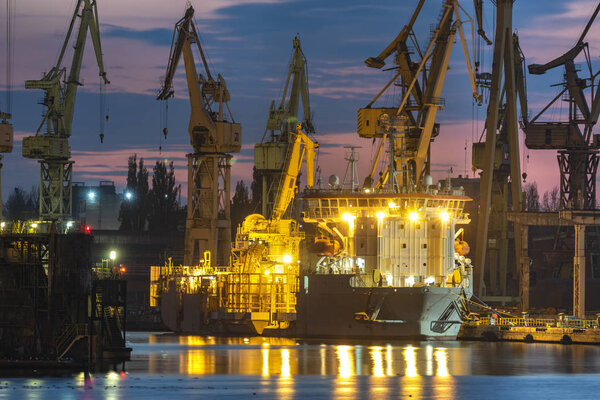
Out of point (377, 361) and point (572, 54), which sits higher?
point (572, 54)

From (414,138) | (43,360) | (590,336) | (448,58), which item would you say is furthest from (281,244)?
(43,360)

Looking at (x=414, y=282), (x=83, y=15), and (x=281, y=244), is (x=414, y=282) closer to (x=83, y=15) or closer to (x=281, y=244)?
(x=281, y=244)

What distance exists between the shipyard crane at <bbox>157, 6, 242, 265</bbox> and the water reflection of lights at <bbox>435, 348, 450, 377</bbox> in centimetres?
3783

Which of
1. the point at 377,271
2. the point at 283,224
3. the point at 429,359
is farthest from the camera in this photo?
the point at 283,224

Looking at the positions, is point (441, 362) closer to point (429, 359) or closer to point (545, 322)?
point (429, 359)

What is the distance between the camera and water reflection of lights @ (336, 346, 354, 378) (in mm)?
56719

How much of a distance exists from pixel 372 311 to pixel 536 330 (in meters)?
10.4

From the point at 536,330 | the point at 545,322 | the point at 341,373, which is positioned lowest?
the point at 341,373

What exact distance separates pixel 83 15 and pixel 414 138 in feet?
126

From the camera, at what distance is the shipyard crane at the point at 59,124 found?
112562 mm

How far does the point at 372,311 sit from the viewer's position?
75250mm

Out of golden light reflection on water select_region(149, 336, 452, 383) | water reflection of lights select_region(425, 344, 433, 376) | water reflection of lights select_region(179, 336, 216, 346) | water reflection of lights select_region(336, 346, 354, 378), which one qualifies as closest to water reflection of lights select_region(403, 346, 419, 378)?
golden light reflection on water select_region(149, 336, 452, 383)

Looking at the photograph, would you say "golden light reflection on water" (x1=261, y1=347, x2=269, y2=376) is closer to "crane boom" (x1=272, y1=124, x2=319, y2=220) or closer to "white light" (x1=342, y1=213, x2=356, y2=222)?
"white light" (x1=342, y1=213, x2=356, y2=222)

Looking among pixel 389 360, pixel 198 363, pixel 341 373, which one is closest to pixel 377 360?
pixel 389 360
